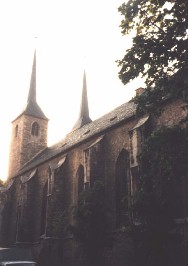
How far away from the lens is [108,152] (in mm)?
19906

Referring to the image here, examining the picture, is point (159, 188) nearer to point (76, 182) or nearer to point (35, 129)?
point (76, 182)

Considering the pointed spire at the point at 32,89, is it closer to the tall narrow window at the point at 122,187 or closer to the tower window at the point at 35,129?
the tower window at the point at 35,129

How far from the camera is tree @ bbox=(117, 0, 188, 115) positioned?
9484mm

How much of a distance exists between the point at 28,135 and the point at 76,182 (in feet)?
44.8

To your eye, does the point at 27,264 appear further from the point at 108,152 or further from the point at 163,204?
the point at 108,152

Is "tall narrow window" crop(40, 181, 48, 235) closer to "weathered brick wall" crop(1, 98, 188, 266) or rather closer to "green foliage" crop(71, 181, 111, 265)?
"weathered brick wall" crop(1, 98, 188, 266)

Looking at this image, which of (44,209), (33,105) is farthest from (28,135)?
(44,209)

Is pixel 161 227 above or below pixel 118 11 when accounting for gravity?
below

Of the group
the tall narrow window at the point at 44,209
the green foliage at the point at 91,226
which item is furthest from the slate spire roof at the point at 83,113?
the green foliage at the point at 91,226

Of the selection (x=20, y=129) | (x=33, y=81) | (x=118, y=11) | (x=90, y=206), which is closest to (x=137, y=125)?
(x=90, y=206)

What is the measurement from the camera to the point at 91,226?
14992 mm

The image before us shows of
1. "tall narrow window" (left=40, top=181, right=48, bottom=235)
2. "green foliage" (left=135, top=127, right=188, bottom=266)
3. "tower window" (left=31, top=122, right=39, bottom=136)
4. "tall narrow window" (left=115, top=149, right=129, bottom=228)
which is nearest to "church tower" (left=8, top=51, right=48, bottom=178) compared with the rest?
"tower window" (left=31, top=122, right=39, bottom=136)

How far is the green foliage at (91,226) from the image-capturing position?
14.9 m

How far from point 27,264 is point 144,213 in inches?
239
